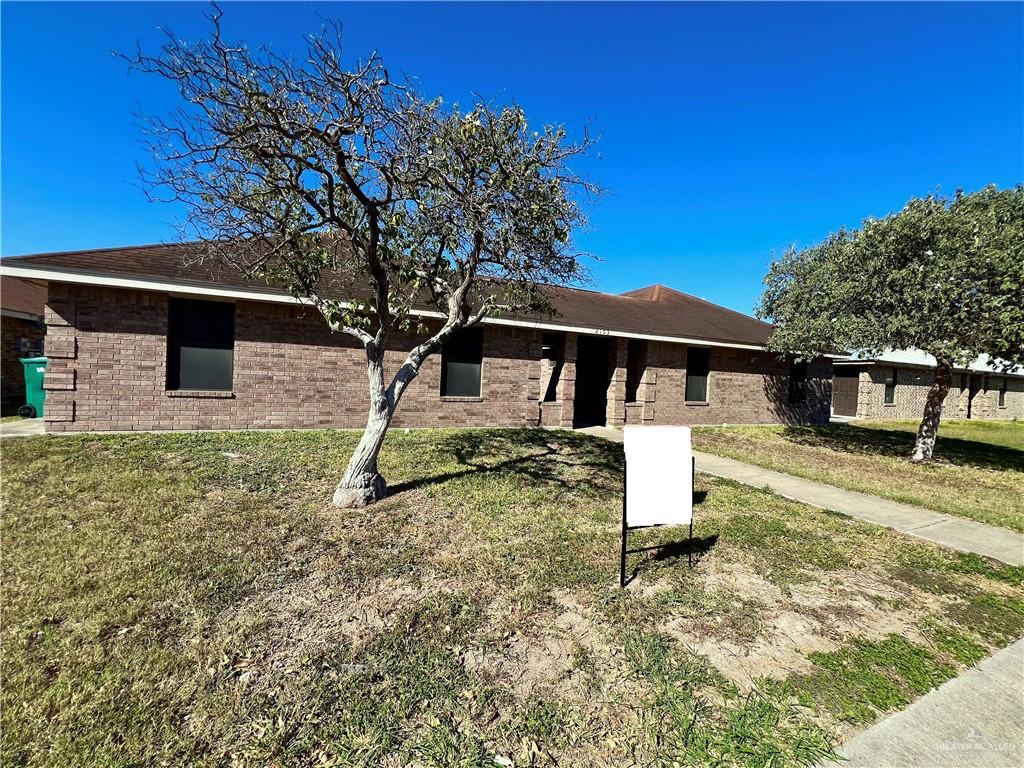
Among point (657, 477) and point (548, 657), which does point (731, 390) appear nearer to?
point (657, 477)

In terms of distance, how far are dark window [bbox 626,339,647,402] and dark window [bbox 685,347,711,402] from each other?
193cm

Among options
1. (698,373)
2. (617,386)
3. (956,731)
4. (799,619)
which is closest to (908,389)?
(698,373)

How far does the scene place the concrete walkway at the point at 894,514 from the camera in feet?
17.0

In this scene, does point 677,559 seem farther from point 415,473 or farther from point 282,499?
point 282,499

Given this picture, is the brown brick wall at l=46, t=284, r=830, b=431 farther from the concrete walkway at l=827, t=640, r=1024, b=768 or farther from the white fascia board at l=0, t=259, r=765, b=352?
the concrete walkway at l=827, t=640, r=1024, b=768

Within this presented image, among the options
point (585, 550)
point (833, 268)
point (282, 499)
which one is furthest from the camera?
point (833, 268)

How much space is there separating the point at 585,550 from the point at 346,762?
2.91 m

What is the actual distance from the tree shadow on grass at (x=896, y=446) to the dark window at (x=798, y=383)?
1.32 m

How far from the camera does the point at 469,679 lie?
2.66 meters

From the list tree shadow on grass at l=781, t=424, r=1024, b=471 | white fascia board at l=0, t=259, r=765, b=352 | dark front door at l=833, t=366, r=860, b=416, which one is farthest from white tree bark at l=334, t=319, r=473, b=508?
dark front door at l=833, t=366, r=860, b=416

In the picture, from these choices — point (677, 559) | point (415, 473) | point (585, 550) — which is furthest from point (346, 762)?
point (415, 473)

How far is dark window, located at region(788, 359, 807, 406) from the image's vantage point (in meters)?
17.0

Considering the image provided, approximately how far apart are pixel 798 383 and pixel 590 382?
883 cm

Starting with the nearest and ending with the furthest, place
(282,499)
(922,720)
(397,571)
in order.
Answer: (922,720) → (397,571) → (282,499)
